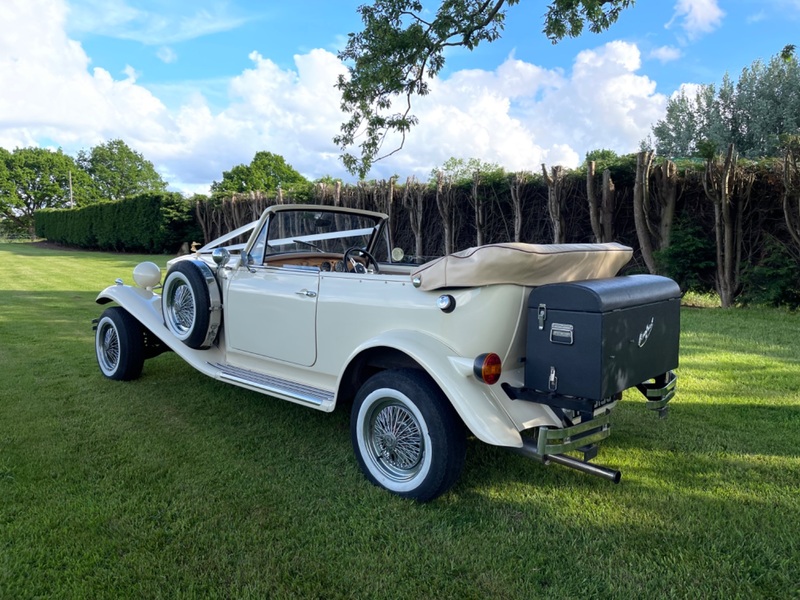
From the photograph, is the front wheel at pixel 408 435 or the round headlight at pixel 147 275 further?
the round headlight at pixel 147 275

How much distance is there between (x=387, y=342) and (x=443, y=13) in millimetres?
7206

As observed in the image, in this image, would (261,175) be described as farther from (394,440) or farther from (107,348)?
(394,440)

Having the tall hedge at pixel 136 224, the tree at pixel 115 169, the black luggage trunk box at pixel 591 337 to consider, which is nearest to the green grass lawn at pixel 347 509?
the black luggage trunk box at pixel 591 337

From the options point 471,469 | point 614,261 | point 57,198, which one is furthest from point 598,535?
point 57,198

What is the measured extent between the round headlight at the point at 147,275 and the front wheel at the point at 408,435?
2894 mm

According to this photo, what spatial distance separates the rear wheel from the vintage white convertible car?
4.87ft

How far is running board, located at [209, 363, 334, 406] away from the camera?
3383 mm

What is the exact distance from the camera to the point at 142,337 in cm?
489

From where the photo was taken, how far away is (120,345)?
4.83m

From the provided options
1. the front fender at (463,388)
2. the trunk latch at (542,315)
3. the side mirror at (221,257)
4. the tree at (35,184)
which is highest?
the tree at (35,184)

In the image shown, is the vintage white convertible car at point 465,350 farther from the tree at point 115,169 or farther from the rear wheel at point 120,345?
the tree at point 115,169

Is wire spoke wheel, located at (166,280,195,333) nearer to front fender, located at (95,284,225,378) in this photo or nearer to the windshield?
front fender, located at (95,284,225,378)

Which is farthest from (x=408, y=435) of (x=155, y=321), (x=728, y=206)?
(x=728, y=206)

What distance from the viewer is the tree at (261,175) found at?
58375 mm
